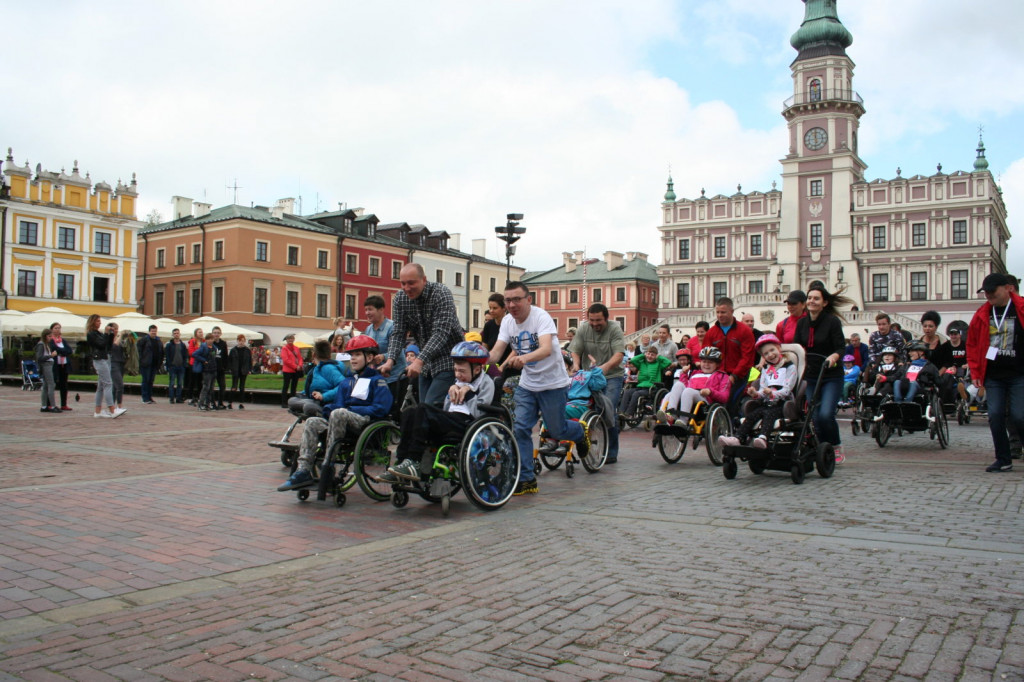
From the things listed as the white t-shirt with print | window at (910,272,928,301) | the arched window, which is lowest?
the white t-shirt with print

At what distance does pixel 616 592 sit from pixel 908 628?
1363 millimetres

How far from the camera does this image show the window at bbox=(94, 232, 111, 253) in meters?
59.8

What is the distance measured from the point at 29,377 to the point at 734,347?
83.1ft

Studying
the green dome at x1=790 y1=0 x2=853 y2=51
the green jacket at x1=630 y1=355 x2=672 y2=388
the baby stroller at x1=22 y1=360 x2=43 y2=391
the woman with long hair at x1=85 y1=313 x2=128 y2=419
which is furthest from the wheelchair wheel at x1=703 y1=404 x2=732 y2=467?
the green dome at x1=790 y1=0 x2=853 y2=51

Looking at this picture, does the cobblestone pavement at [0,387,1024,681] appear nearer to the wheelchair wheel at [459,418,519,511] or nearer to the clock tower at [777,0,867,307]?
the wheelchair wheel at [459,418,519,511]

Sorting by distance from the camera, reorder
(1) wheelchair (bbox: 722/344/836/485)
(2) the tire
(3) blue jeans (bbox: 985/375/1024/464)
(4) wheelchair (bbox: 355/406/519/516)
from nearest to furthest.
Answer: (4) wheelchair (bbox: 355/406/519/516) < (1) wheelchair (bbox: 722/344/836/485) < (2) the tire < (3) blue jeans (bbox: 985/375/1024/464)

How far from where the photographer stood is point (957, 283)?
68562 mm

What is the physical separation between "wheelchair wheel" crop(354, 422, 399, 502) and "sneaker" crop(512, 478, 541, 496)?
4.02ft

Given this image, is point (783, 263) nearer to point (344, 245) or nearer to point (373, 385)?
point (344, 245)

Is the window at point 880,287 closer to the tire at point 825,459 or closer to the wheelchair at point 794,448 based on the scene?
the tire at point 825,459

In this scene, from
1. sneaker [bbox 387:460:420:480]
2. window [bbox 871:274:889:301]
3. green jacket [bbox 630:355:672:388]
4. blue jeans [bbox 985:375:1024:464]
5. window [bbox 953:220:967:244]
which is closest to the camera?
sneaker [bbox 387:460:420:480]

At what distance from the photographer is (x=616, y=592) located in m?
4.22

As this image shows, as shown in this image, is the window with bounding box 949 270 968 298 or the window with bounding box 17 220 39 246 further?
the window with bounding box 949 270 968 298

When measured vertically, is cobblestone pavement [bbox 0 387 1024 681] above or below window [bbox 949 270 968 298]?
below
